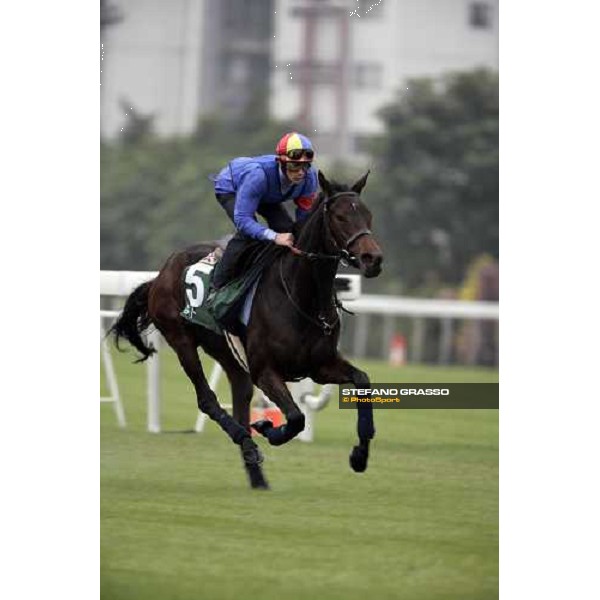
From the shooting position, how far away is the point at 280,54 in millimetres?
6879

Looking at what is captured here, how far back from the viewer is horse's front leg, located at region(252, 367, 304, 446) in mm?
6137

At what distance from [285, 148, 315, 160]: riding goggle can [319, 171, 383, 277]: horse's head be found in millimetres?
142

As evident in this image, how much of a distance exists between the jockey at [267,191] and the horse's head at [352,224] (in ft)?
0.59

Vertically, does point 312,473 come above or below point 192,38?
below

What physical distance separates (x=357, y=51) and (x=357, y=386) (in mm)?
1491

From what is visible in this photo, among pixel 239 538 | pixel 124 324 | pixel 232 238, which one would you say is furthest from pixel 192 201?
pixel 239 538

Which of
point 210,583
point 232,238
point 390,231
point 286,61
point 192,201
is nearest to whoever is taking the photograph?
point 210,583

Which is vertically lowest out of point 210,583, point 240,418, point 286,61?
point 210,583

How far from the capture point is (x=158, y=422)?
7840 mm

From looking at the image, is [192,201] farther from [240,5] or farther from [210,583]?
[210,583]

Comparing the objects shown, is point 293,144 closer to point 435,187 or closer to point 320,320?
point 320,320

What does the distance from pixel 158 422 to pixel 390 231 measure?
90.1 inches

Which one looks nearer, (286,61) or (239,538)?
(239,538)

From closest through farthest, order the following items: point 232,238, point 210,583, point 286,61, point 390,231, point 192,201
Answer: point 210,583
point 232,238
point 286,61
point 192,201
point 390,231
